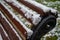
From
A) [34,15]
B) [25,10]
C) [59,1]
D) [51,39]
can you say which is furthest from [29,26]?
[59,1]

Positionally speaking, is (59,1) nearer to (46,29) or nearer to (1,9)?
(1,9)

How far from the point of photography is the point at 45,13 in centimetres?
186

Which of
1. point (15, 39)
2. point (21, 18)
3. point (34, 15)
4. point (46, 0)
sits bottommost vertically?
point (46, 0)

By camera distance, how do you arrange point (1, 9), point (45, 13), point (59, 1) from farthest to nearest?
point (59, 1) → point (1, 9) → point (45, 13)

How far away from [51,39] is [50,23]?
72 centimetres

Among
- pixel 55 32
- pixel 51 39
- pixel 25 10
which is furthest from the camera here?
pixel 55 32

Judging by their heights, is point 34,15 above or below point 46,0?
above

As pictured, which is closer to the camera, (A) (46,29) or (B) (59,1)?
(A) (46,29)

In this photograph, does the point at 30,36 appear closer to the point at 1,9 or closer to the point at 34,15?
the point at 34,15

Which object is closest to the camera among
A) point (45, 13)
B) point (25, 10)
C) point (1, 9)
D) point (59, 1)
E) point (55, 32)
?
point (45, 13)

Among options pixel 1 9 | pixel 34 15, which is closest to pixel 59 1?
pixel 1 9

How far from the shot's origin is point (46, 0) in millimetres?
4359

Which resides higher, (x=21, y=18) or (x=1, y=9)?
(x=21, y=18)

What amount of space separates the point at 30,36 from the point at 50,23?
9.6 inches
